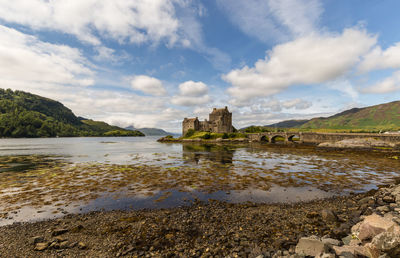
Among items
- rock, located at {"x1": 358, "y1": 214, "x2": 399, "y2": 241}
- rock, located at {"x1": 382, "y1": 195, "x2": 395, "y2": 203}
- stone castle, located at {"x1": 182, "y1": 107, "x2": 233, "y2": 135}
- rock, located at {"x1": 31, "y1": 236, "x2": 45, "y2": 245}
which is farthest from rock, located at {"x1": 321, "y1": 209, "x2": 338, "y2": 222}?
stone castle, located at {"x1": 182, "y1": 107, "x2": 233, "y2": 135}

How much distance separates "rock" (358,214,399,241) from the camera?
722cm

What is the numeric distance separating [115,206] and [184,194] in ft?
19.8

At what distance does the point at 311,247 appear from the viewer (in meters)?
7.13

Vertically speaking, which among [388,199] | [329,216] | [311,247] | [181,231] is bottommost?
[181,231]

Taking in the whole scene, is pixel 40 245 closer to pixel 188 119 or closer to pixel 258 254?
pixel 258 254

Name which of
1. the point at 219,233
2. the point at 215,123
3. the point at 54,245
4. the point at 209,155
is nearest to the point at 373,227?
the point at 219,233

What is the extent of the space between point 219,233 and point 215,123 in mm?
137837

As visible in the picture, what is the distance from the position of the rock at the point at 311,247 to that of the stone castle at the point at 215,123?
5354 inches

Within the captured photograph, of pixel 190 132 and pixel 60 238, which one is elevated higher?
pixel 190 132

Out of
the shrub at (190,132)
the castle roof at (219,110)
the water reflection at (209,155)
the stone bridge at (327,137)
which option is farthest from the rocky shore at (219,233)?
the castle roof at (219,110)

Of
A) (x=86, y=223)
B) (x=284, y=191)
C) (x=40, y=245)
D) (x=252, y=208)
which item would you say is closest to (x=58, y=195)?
(x=86, y=223)

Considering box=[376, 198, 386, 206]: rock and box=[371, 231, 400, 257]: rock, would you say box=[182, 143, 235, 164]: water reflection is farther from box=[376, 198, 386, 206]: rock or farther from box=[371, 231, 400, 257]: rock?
box=[371, 231, 400, 257]: rock

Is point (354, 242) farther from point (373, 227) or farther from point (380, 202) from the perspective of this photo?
point (380, 202)

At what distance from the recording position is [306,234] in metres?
9.06
